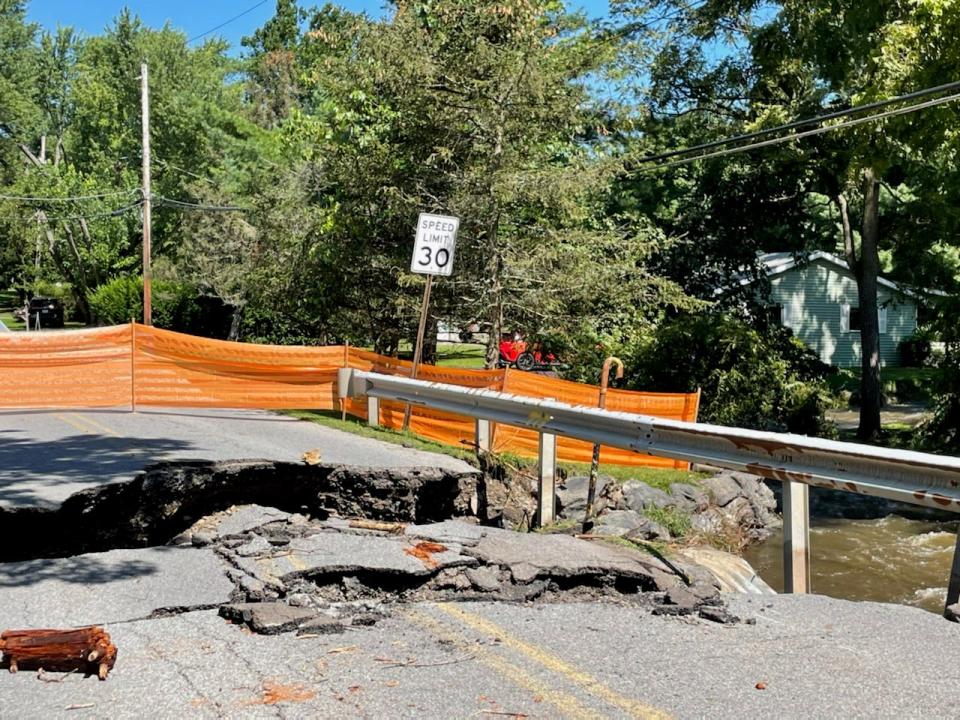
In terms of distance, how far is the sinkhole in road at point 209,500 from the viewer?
7.33 m

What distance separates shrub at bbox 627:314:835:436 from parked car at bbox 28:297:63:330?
3725 cm

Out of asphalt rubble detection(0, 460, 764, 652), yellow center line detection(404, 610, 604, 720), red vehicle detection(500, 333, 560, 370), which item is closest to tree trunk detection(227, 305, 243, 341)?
red vehicle detection(500, 333, 560, 370)

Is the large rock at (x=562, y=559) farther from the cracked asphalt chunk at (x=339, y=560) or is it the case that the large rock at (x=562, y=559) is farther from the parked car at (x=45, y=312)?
the parked car at (x=45, y=312)

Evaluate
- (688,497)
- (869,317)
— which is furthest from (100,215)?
(688,497)

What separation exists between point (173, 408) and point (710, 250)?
60.0ft

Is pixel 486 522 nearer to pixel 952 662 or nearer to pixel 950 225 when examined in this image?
pixel 952 662

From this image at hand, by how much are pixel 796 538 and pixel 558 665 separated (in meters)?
2.53

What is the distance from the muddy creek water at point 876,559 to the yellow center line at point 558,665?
6.01 m

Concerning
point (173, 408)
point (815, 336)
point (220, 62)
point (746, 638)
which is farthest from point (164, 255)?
point (746, 638)

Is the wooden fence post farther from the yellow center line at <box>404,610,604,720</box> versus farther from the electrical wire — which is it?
the electrical wire

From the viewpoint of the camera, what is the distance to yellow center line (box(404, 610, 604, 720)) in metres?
4.41

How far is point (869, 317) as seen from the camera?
2477 cm

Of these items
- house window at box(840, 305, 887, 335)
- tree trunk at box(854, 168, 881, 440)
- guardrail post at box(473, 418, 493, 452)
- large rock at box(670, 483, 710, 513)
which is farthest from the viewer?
house window at box(840, 305, 887, 335)

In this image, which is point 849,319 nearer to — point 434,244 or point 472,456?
point 434,244
